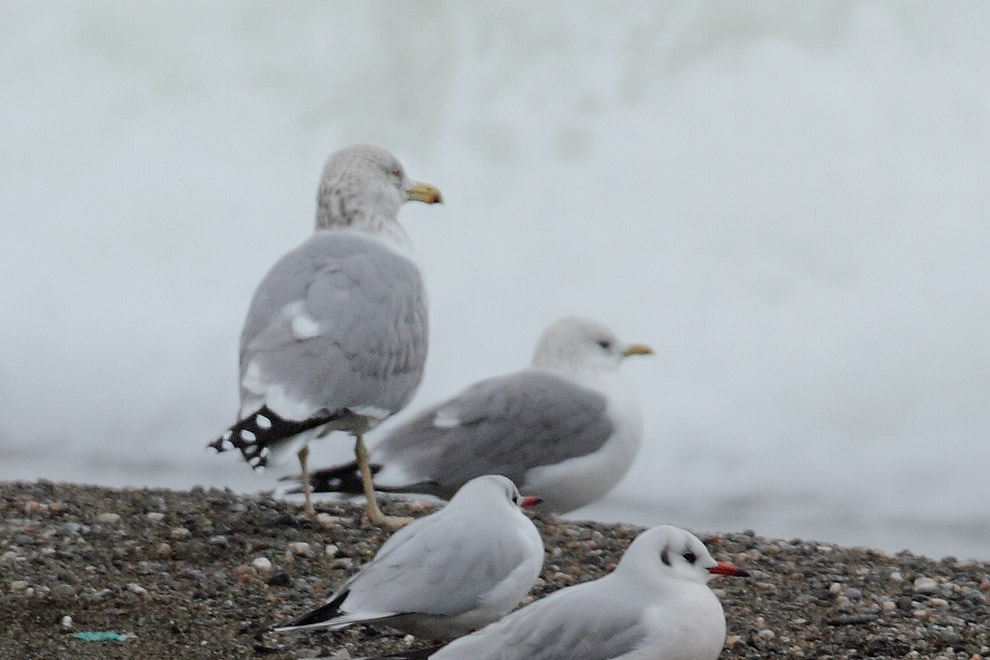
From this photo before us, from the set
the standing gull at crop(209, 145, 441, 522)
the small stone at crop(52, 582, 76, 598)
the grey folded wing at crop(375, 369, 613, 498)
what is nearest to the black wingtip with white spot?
the standing gull at crop(209, 145, 441, 522)

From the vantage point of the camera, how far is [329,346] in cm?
579

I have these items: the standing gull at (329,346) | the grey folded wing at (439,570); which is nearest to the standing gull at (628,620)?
the grey folded wing at (439,570)

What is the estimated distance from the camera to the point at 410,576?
13.9 ft

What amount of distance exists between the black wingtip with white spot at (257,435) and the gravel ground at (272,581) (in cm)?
33

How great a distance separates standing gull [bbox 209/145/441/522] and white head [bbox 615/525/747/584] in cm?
182

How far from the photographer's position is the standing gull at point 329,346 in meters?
5.59

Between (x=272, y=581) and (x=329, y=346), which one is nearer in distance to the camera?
(x=272, y=581)

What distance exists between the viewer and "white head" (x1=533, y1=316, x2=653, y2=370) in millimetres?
6672

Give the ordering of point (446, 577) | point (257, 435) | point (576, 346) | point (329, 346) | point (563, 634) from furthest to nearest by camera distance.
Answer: point (576, 346), point (329, 346), point (257, 435), point (446, 577), point (563, 634)

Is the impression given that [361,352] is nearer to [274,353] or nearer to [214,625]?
[274,353]

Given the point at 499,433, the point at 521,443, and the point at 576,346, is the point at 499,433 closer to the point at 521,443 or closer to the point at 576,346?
the point at 521,443

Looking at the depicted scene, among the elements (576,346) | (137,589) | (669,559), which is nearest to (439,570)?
(669,559)

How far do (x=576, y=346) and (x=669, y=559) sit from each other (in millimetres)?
2663

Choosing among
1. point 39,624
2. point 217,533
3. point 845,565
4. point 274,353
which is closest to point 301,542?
point 217,533
